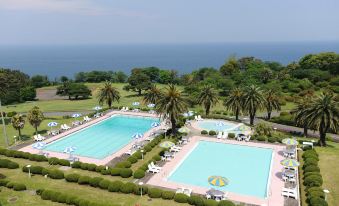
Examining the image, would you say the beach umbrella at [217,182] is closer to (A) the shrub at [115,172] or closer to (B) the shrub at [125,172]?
(B) the shrub at [125,172]

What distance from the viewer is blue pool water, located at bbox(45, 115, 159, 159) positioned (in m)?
37.5

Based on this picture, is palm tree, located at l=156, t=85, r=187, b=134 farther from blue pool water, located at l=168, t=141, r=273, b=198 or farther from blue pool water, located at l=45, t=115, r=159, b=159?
blue pool water, located at l=45, t=115, r=159, b=159

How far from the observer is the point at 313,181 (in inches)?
1003

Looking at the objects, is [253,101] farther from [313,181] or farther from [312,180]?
[313,181]

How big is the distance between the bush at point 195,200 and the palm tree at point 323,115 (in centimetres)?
2168

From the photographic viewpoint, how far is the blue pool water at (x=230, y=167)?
27.5 meters

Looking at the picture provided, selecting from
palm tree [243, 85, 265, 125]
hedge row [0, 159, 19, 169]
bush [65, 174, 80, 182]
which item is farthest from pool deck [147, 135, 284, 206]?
hedge row [0, 159, 19, 169]

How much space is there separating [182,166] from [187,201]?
7.91m

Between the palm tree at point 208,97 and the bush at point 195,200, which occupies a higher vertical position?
the palm tree at point 208,97

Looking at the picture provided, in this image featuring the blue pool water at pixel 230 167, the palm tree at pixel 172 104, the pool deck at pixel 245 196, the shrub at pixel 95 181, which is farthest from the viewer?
the palm tree at pixel 172 104

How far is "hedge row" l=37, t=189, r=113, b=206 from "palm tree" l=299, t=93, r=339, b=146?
96.3ft


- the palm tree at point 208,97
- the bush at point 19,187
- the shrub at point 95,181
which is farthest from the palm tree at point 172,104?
the bush at point 19,187

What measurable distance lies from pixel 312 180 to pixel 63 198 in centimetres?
2174

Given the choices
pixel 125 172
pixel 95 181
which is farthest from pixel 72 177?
pixel 125 172
